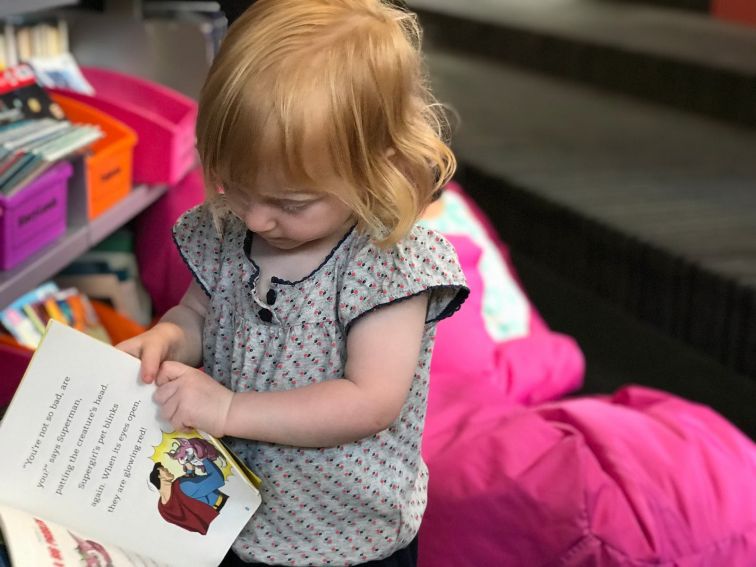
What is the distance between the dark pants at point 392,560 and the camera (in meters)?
0.86

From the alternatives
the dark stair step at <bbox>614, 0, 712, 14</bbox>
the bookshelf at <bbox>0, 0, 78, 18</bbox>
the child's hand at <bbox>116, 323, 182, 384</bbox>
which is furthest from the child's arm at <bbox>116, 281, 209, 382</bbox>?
the dark stair step at <bbox>614, 0, 712, 14</bbox>

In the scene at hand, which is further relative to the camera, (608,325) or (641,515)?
(608,325)

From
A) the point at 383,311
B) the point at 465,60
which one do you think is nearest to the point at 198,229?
the point at 383,311

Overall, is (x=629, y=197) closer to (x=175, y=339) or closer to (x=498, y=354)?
(x=498, y=354)

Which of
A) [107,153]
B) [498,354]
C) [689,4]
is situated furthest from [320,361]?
[689,4]

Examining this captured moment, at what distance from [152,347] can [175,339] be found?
0.13 ft

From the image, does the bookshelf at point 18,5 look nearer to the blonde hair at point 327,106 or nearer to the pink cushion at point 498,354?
the blonde hair at point 327,106

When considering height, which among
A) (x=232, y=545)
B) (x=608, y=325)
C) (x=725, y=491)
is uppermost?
(x=232, y=545)

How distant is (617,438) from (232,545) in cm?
61

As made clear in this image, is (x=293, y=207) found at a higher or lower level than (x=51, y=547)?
higher

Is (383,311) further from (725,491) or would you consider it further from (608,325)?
(608,325)

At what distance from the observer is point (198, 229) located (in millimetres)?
841

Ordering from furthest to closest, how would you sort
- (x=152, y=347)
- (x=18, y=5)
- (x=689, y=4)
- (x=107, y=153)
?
(x=689, y=4), (x=107, y=153), (x=18, y=5), (x=152, y=347)

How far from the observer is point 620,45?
2990 millimetres
